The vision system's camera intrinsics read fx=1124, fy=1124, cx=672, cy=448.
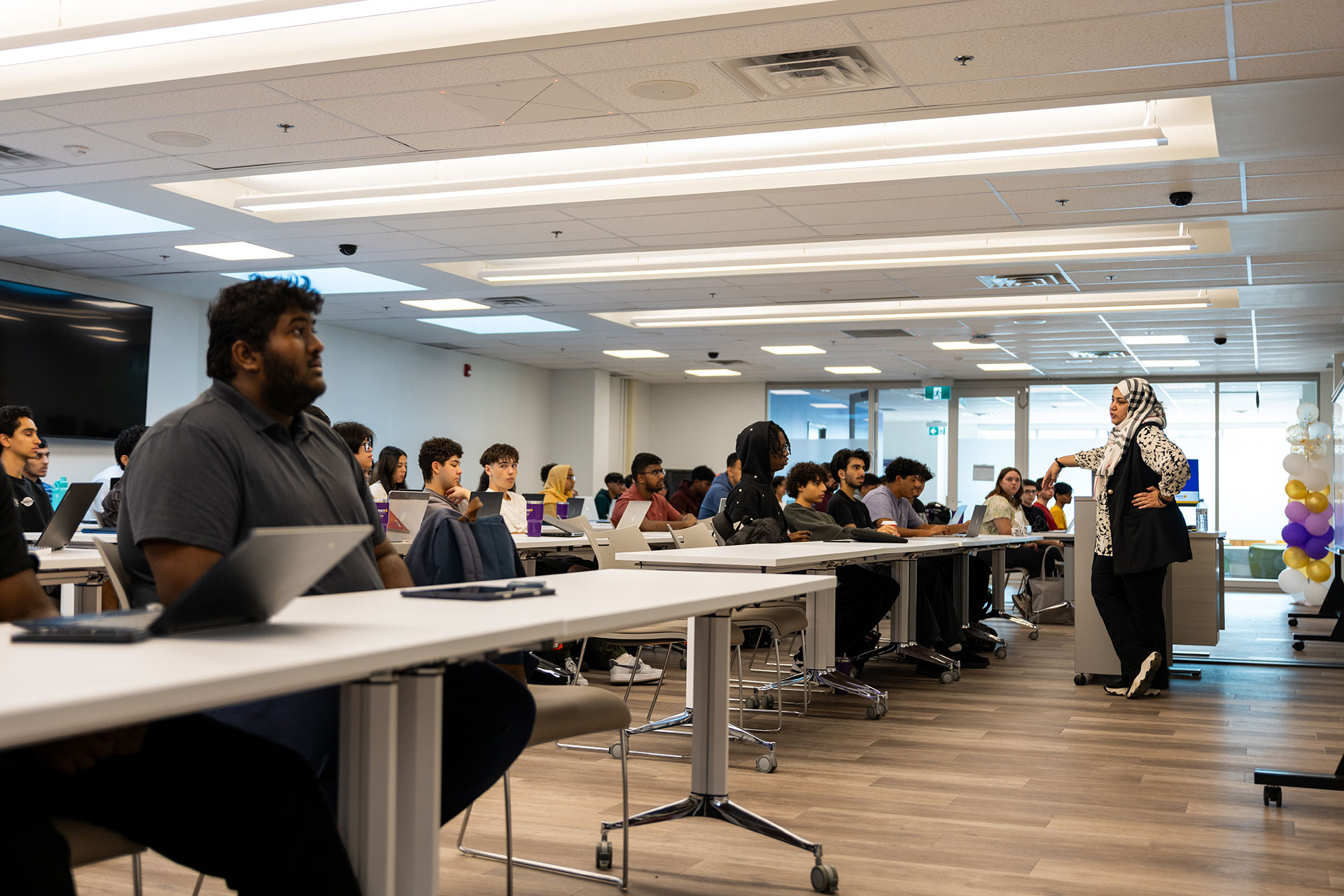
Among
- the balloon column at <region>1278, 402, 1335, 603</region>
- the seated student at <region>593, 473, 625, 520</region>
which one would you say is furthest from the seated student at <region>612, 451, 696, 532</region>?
the balloon column at <region>1278, 402, 1335, 603</region>

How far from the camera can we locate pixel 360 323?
1216 cm

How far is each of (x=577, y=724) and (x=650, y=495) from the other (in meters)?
6.42

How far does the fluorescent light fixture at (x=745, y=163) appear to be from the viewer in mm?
5883

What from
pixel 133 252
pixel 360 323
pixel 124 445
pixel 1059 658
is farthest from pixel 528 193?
pixel 360 323

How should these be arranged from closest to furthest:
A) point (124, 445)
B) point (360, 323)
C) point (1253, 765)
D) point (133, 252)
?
1. point (1253, 765)
2. point (124, 445)
3. point (133, 252)
4. point (360, 323)

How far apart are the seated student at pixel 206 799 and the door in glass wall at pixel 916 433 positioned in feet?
49.6

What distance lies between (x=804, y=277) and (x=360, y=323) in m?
5.32

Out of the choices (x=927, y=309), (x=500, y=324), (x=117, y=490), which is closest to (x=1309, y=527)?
(x=927, y=309)

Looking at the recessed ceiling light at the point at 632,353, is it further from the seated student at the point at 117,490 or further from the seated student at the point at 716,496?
the seated student at the point at 117,490

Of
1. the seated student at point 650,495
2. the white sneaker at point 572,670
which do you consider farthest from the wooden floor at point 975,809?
the seated student at point 650,495

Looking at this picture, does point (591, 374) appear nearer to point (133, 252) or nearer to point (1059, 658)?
point (133, 252)

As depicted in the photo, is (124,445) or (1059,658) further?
(1059,658)

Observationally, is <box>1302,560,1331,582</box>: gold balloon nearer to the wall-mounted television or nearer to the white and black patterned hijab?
the white and black patterned hijab

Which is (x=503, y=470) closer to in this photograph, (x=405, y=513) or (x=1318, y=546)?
(x=405, y=513)
